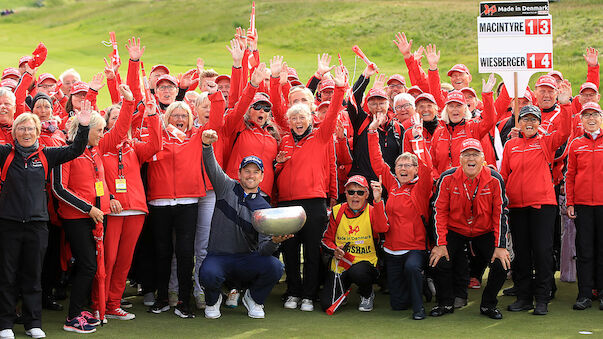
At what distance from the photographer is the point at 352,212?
9.07 m

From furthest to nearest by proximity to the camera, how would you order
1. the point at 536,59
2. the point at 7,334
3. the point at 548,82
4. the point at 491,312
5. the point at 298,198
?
the point at 536,59 < the point at 548,82 < the point at 298,198 < the point at 491,312 < the point at 7,334

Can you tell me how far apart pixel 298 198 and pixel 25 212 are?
2.84 m

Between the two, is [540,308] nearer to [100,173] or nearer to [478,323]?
[478,323]

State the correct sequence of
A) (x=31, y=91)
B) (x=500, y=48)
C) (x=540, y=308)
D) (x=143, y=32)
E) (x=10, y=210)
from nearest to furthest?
(x=10, y=210) < (x=540, y=308) < (x=500, y=48) < (x=31, y=91) < (x=143, y=32)

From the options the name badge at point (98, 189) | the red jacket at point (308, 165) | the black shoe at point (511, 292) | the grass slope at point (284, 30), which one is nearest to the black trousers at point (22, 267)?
the name badge at point (98, 189)

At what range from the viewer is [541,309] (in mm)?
8625

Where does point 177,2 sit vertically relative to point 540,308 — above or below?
above

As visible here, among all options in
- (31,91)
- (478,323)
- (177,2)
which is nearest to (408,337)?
(478,323)

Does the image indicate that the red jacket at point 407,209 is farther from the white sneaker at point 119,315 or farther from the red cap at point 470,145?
the white sneaker at point 119,315

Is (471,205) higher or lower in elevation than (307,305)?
higher

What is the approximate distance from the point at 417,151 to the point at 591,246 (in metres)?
2.13

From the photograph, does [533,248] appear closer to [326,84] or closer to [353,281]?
[353,281]

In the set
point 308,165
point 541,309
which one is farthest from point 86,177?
point 541,309

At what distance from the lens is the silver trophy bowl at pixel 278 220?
7.89m
